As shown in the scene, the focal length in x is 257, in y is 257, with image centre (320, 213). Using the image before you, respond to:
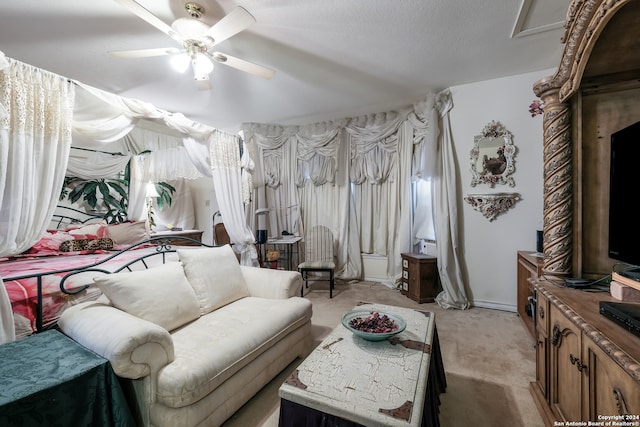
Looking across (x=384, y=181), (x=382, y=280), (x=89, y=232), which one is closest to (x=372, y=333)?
(x=382, y=280)

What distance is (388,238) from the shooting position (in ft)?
13.6

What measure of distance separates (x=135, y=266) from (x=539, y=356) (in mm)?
3126

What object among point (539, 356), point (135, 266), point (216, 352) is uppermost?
point (135, 266)

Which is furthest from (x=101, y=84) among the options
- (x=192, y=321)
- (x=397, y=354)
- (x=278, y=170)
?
(x=397, y=354)

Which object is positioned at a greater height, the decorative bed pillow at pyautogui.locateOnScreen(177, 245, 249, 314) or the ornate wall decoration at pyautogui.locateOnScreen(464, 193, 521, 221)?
the ornate wall decoration at pyautogui.locateOnScreen(464, 193, 521, 221)

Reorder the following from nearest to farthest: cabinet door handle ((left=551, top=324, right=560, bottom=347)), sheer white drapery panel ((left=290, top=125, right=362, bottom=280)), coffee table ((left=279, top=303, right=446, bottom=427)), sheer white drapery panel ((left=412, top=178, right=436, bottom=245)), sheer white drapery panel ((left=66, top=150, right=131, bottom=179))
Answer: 1. coffee table ((left=279, top=303, right=446, bottom=427))
2. cabinet door handle ((left=551, top=324, right=560, bottom=347))
3. sheer white drapery panel ((left=66, top=150, right=131, bottom=179))
4. sheer white drapery panel ((left=412, top=178, right=436, bottom=245))
5. sheer white drapery panel ((left=290, top=125, right=362, bottom=280))

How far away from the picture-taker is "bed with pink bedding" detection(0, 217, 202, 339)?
61.2 inches

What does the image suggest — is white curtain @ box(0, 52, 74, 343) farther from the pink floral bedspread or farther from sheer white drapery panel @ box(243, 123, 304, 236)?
sheer white drapery panel @ box(243, 123, 304, 236)

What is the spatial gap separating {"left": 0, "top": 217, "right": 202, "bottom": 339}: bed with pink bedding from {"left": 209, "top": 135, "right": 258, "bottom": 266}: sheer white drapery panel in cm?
69

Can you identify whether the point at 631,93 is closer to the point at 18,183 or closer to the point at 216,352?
the point at 216,352

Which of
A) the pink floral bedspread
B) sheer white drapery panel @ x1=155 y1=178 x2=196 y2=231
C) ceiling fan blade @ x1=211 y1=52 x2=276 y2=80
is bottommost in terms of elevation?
the pink floral bedspread

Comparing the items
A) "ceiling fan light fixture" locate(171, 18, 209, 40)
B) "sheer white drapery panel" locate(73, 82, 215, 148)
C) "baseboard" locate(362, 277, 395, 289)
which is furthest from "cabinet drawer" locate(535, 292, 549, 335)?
"sheer white drapery panel" locate(73, 82, 215, 148)

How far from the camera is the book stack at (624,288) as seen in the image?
1.13 metres

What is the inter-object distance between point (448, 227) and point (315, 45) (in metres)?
2.53
